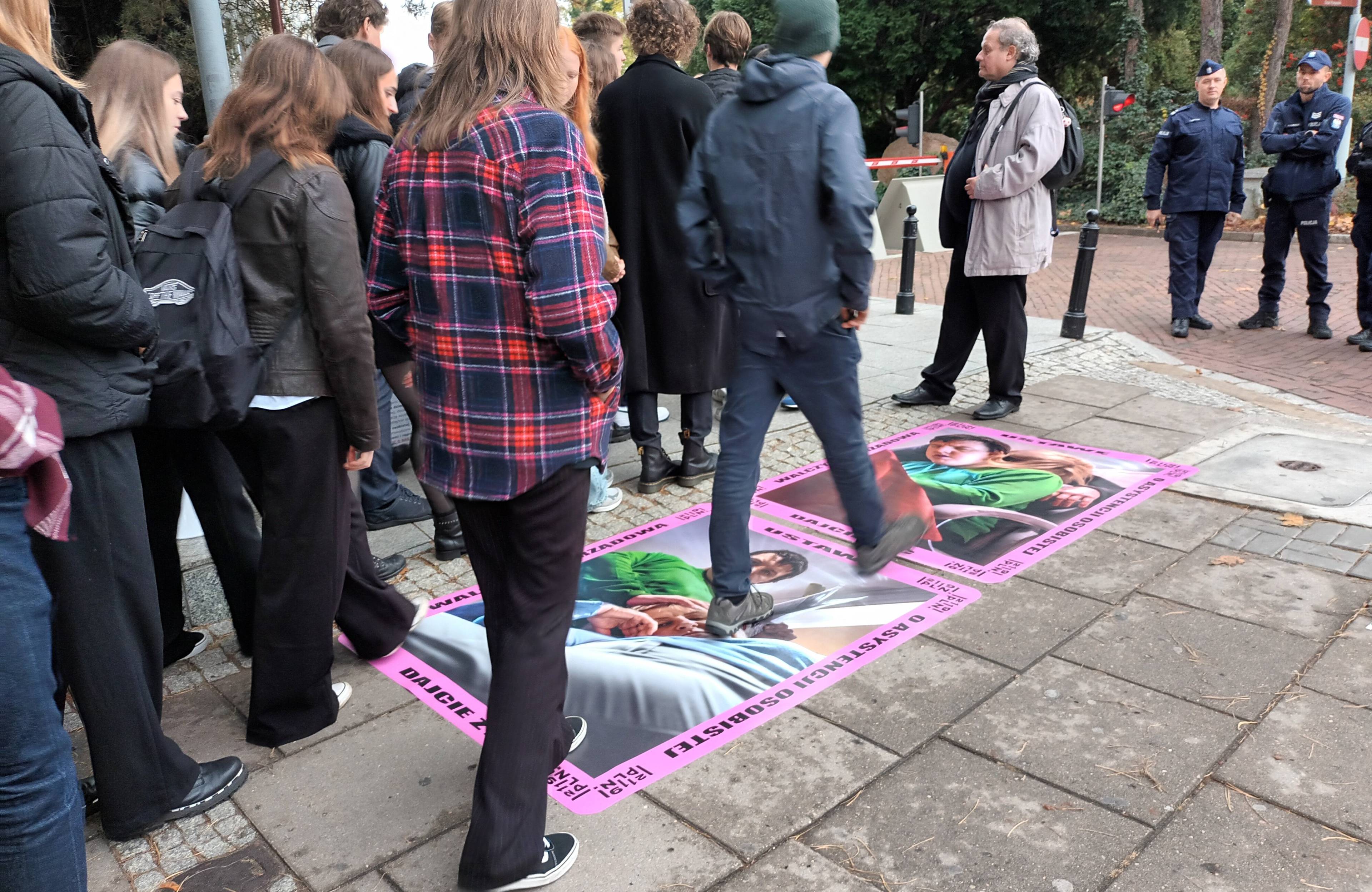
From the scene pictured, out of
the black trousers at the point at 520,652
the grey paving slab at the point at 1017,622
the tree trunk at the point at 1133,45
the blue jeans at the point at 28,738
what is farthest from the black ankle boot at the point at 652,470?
the tree trunk at the point at 1133,45

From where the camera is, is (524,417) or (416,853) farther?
(416,853)

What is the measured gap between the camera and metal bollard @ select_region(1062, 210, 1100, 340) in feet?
25.8

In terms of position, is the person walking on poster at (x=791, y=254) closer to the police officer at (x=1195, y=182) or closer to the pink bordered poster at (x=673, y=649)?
the pink bordered poster at (x=673, y=649)

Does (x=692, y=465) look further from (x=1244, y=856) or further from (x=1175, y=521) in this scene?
(x=1244, y=856)

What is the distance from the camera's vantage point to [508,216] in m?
2.15

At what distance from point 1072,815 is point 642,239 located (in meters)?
3.30

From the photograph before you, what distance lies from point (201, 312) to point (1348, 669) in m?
3.48

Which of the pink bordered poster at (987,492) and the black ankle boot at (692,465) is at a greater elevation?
the black ankle boot at (692,465)

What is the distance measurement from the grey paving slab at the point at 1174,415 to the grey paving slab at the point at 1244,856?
3583mm

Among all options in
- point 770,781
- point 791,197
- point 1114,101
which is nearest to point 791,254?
point 791,197

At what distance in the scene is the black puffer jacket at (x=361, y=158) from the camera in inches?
149

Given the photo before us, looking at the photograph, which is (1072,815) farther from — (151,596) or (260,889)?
(151,596)

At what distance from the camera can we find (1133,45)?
2117 centimetres

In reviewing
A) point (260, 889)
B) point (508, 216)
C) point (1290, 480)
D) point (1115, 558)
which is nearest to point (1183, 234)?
point (1290, 480)
